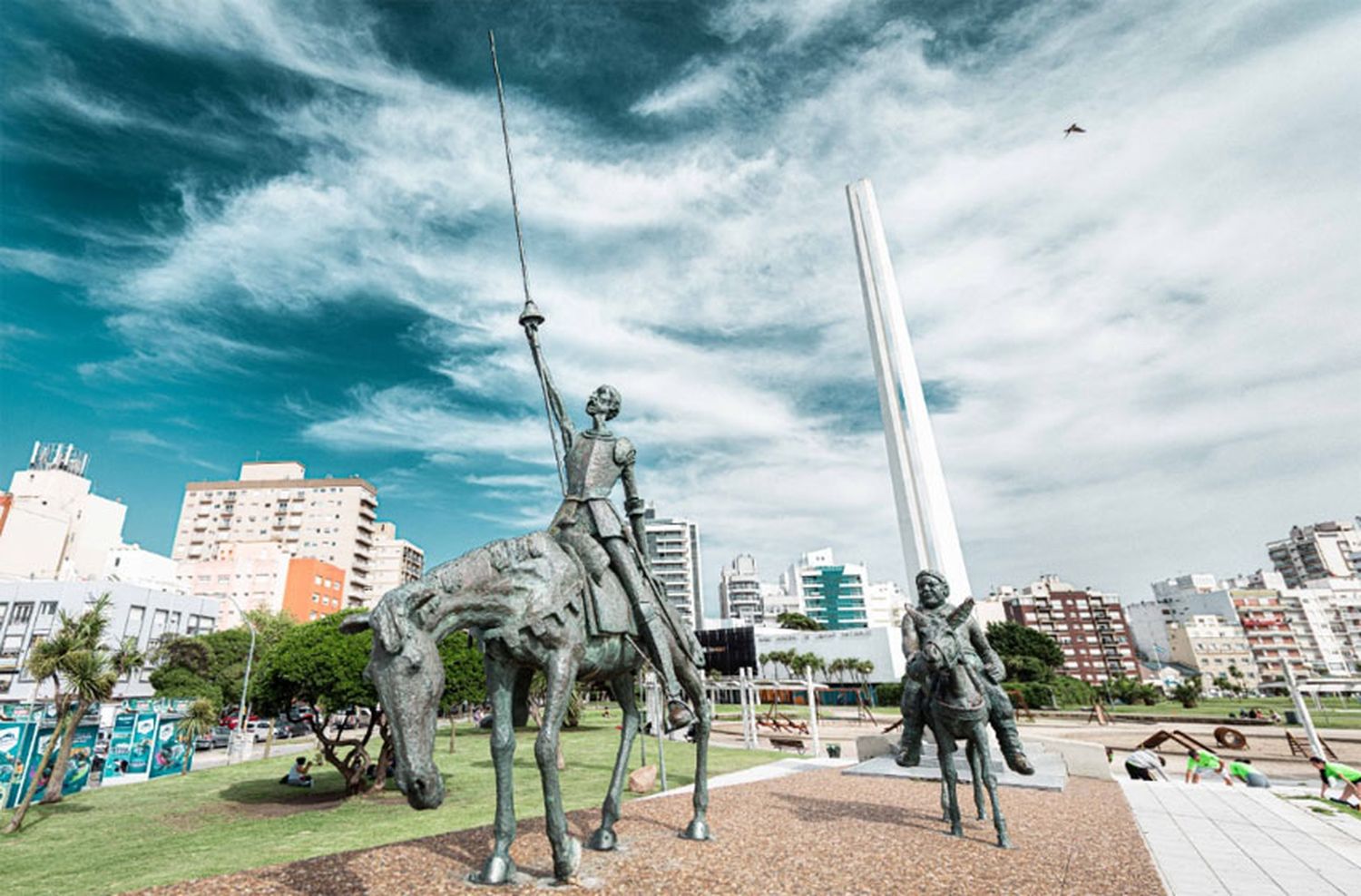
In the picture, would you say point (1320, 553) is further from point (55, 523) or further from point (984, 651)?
point (55, 523)

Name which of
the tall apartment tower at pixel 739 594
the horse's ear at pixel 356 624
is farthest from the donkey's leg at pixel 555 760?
the tall apartment tower at pixel 739 594

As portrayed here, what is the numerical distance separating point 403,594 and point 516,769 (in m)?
17.6

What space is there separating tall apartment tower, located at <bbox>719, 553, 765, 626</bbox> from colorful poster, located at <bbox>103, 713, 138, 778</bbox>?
132 m

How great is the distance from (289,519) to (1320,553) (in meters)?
225

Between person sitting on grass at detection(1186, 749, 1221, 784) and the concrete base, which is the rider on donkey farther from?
person sitting on grass at detection(1186, 749, 1221, 784)

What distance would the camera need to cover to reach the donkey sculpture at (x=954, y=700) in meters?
7.44

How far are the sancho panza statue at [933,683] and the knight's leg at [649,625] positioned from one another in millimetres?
3279

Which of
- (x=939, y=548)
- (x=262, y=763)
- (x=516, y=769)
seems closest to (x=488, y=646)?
(x=516, y=769)

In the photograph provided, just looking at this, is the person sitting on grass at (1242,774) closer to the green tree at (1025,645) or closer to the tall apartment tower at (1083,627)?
the green tree at (1025,645)

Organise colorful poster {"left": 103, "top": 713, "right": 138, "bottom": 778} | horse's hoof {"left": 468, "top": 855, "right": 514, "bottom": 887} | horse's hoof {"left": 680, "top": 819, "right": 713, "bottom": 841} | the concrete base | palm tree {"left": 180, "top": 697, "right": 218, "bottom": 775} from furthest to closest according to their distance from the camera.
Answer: palm tree {"left": 180, "top": 697, "right": 218, "bottom": 775}
colorful poster {"left": 103, "top": 713, "right": 138, "bottom": 778}
the concrete base
horse's hoof {"left": 680, "top": 819, "right": 713, "bottom": 841}
horse's hoof {"left": 468, "top": 855, "right": 514, "bottom": 887}

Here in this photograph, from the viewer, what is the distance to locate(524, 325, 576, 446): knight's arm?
287 inches

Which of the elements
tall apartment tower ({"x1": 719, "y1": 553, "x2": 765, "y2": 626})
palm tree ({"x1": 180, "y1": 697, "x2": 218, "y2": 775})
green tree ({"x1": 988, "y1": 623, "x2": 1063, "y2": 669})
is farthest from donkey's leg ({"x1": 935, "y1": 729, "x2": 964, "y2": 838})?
tall apartment tower ({"x1": 719, "y1": 553, "x2": 765, "y2": 626})

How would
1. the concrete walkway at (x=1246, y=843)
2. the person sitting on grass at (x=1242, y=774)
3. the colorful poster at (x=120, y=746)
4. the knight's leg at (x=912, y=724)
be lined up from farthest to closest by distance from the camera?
the colorful poster at (x=120, y=746)
the person sitting on grass at (x=1242, y=774)
the knight's leg at (x=912, y=724)
the concrete walkway at (x=1246, y=843)

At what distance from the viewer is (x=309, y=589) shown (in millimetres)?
76062
